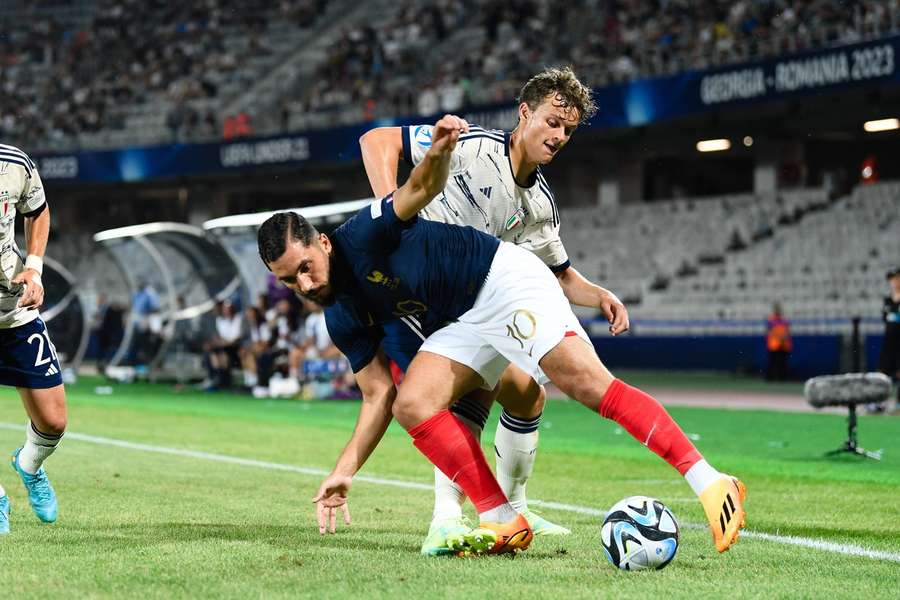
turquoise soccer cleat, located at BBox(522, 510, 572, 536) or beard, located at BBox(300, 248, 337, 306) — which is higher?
beard, located at BBox(300, 248, 337, 306)

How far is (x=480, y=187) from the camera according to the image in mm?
6176

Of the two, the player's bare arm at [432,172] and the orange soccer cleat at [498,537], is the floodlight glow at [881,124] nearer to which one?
the orange soccer cleat at [498,537]

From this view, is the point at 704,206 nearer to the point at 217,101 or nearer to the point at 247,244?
the point at 247,244

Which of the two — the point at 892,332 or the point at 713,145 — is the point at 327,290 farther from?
the point at 713,145

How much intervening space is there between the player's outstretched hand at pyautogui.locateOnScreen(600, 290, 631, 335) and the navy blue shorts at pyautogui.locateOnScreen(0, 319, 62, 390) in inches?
112

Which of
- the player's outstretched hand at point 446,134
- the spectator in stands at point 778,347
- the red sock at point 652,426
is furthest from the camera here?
the spectator in stands at point 778,347

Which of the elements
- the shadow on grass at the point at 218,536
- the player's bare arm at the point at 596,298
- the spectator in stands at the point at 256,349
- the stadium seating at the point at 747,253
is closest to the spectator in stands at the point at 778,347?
the stadium seating at the point at 747,253

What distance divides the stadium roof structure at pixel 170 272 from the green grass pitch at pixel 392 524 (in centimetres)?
1044

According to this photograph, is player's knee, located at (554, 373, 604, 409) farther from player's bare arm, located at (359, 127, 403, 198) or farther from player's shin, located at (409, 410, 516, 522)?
player's bare arm, located at (359, 127, 403, 198)

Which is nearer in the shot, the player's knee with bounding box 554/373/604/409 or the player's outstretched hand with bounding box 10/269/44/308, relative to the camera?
the player's knee with bounding box 554/373/604/409

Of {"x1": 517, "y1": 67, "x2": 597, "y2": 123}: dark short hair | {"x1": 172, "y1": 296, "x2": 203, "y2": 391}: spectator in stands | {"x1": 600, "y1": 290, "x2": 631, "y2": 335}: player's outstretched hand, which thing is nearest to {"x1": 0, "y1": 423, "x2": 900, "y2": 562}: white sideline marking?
{"x1": 600, "y1": 290, "x2": 631, "y2": 335}: player's outstretched hand

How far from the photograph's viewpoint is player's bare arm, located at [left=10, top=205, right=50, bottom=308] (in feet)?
20.6

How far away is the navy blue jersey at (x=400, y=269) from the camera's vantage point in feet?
17.4

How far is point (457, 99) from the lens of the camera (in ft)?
108
